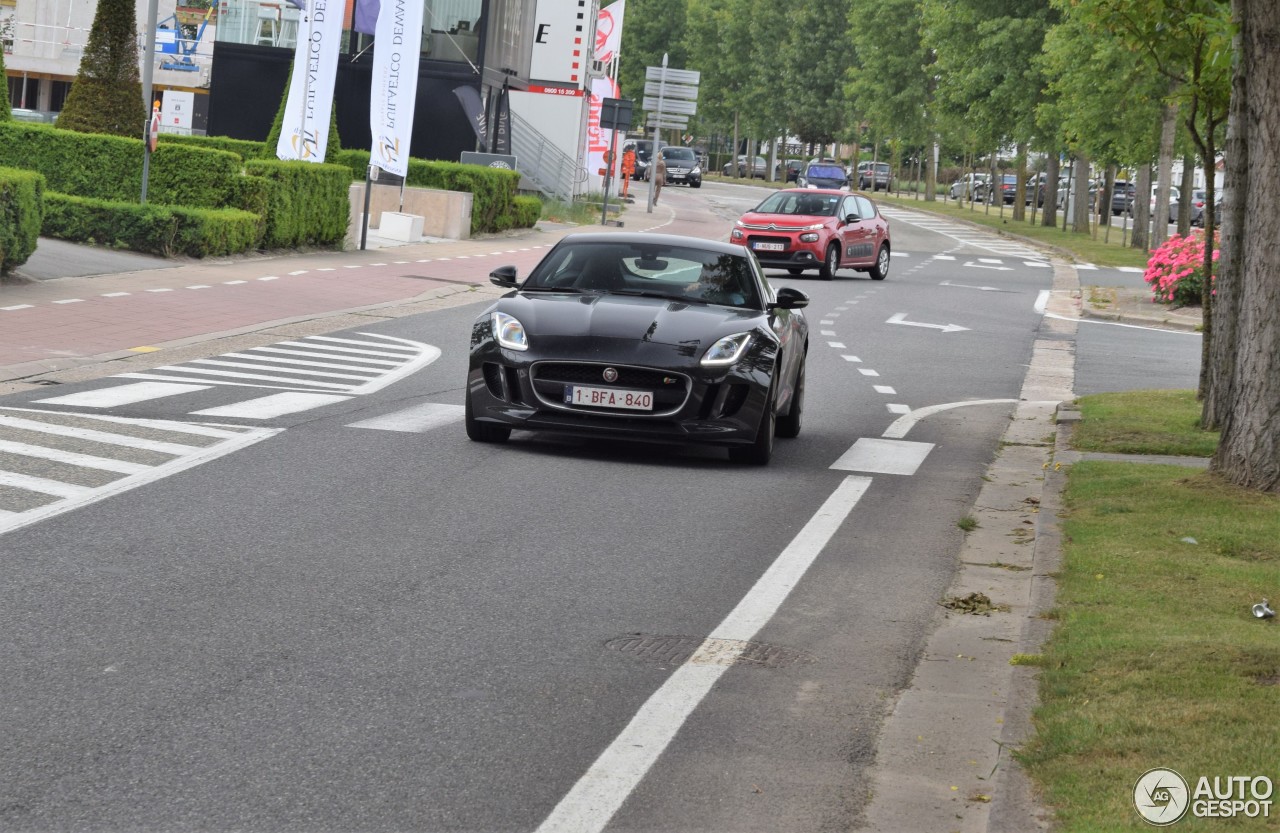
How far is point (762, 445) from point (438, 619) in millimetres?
4853

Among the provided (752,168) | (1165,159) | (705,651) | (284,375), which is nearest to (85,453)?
(284,375)

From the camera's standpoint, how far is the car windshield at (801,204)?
34.0 m

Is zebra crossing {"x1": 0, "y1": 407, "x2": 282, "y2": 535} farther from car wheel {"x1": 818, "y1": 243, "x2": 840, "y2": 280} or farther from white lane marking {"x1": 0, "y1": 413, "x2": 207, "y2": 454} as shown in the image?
car wheel {"x1": 818, "y1": 243, "x2": 840, "y2": 280}

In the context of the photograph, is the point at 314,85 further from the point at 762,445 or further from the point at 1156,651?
the point at 1156,651

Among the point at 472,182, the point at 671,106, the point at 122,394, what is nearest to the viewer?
the point at 122,394

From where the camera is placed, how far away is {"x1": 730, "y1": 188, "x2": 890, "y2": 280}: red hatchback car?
3306 centimetres

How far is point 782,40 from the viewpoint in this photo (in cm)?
11481

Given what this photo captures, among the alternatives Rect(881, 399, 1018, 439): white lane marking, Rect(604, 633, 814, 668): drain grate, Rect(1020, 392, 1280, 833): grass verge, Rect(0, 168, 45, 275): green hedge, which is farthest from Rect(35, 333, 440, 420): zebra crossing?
Rect(604, 633, 814, 668): drain grate

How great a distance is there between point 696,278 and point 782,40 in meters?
105

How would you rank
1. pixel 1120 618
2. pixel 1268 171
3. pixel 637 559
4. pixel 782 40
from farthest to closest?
pixel 782 40 < pixel 1268 171 < pixel 637 559 < pixel 1120 618

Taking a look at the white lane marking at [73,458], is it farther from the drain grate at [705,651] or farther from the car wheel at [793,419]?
the car wheel at [793,419]

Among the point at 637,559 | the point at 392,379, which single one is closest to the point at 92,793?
the point at 637,559

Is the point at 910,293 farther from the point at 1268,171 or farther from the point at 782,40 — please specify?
the point at 782,40

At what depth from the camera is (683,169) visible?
90.1 m
